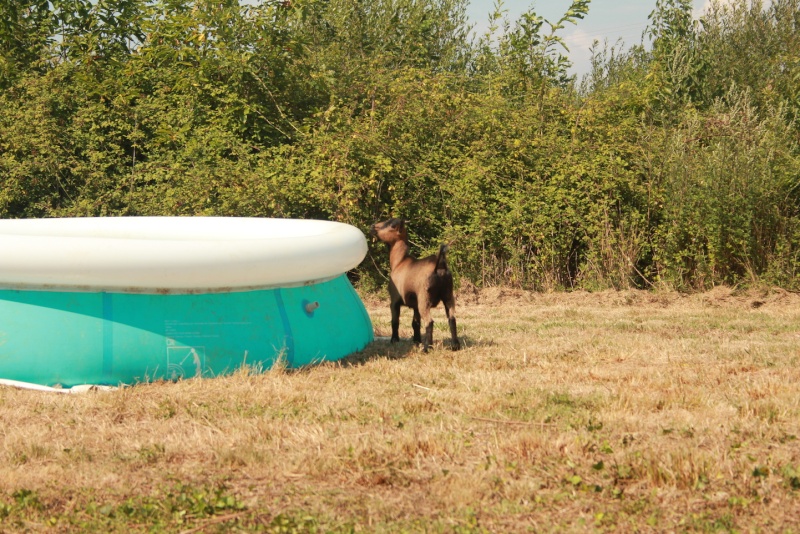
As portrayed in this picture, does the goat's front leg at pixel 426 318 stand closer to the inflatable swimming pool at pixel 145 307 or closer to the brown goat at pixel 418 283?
the brown goat at pixel 418 283

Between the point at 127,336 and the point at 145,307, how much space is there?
227mm

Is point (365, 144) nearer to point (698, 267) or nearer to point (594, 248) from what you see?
point (594, 248)

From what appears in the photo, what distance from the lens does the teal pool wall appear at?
20.4 feet

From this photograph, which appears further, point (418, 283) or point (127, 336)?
point (418, 283)

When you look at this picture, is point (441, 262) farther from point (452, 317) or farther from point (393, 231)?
point (393, 231)

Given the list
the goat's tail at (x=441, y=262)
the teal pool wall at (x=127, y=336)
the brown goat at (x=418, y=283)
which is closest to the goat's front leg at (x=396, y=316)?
the brown goat at (x=418, y=283)

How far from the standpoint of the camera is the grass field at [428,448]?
160 inches

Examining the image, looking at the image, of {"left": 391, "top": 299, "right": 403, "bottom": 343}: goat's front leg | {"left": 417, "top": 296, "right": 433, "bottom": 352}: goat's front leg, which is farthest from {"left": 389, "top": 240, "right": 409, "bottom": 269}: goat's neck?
{"left": 417, "top": 296, "right": 433, "bottom": 352}: goat's front leg

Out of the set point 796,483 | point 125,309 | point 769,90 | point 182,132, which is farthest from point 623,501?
point 769,90

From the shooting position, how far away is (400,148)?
12.6 m

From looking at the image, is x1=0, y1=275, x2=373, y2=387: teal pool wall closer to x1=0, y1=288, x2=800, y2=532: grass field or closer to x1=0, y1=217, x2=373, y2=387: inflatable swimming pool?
x1=0, y1=217, x2=373, y2=387: inflatable swimming pool

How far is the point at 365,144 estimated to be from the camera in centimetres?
1237

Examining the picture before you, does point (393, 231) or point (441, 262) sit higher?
point (393, 231)

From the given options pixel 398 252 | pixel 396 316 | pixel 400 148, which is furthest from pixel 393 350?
pixel 400 148
